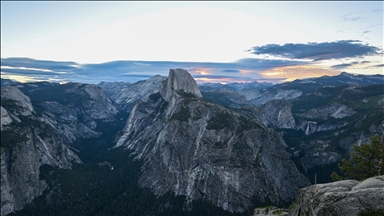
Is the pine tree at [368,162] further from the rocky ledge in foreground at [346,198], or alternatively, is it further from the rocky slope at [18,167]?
the rocky slope at [18,167]

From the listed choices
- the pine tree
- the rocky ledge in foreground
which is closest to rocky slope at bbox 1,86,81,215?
the rocky ledge in foreground

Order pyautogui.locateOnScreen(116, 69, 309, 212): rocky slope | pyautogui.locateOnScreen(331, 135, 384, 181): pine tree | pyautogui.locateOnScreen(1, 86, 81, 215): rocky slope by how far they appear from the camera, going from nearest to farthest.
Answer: pyautogui.locateOnScreen(331, 135, 384, 181): pine tree
pyautogui.locateOnScreen(1, 86, 81, 215): rocky slope
pyautogui.locateOnScreen(116, 69, 309, 212): rocky slope

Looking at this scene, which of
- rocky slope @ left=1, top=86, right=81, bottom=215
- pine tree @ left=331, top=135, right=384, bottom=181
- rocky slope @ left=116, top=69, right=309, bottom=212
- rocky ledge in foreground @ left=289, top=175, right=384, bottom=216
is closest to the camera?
rocky ledge in foreground @ left=289, top=175, right=384, bottom=216

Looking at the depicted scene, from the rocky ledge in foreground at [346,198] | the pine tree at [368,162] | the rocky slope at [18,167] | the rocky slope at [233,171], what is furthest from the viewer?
the rocky slope at [233,171]

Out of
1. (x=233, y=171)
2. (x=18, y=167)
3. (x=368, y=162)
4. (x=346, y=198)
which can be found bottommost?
(x=233, y=171)

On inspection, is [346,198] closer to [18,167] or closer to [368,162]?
[368,162]

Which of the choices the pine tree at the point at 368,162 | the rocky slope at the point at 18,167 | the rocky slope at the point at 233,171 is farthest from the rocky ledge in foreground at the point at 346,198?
the rocky slope at the point at 18,167

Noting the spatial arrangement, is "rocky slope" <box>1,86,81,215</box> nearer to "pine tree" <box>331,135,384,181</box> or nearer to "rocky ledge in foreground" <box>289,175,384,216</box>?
"rocky ledge in foreground" <box>289,175,384,216</box>

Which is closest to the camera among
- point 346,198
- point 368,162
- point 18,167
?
point 346,198

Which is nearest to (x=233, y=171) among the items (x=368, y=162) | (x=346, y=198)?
(x=368, y=162)
